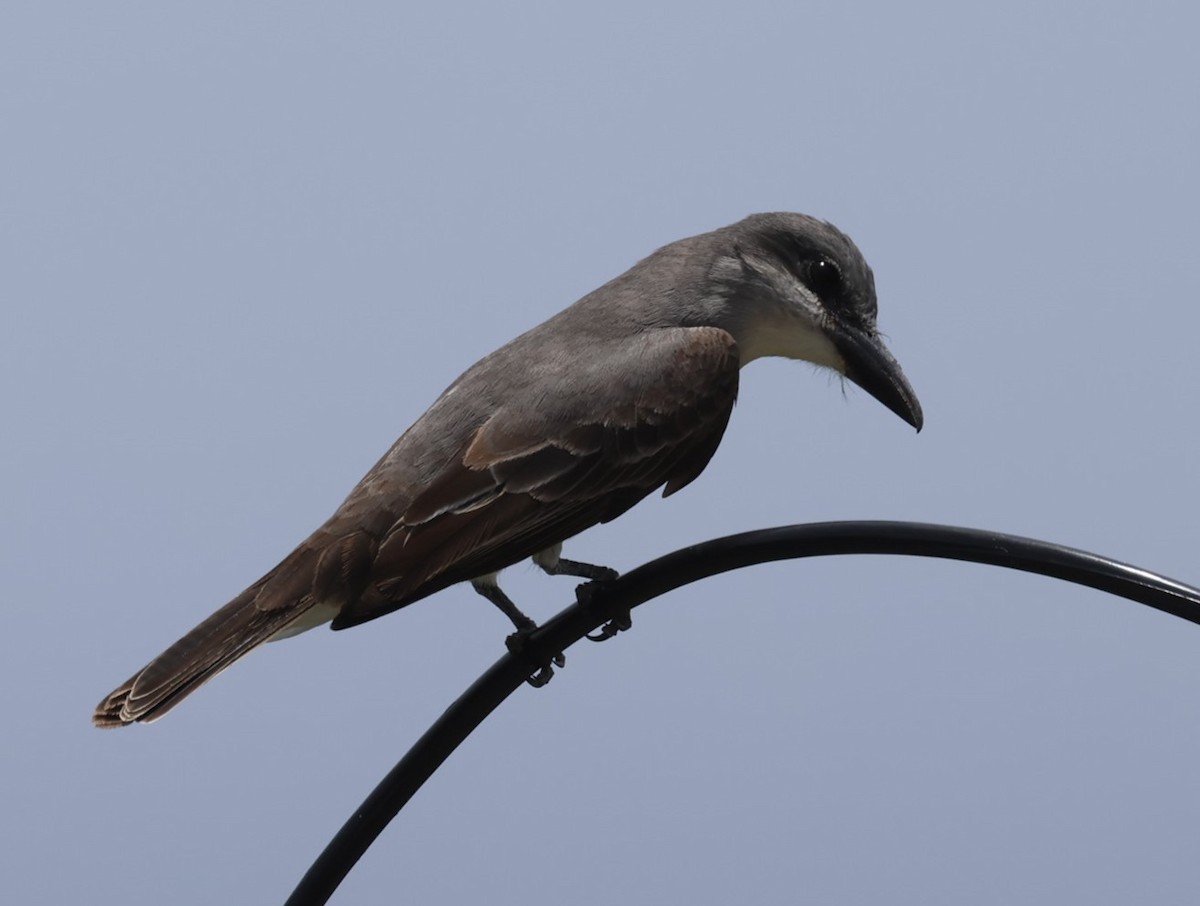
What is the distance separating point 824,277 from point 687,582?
0.75 metres

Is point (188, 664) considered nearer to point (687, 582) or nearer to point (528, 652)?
point (528, 652)

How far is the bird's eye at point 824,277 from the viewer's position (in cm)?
265

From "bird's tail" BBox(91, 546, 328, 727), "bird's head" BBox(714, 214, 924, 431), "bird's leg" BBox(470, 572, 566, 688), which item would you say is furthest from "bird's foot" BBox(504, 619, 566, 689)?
"bird's head" BBox(714, 214, 924, 431)

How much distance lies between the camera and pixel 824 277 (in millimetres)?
2660

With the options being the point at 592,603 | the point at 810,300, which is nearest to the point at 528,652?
the point at 592,603

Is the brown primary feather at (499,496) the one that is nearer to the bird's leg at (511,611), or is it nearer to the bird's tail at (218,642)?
the bird's tail at (218,642)

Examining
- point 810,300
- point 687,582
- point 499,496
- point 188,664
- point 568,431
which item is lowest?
point 188,664

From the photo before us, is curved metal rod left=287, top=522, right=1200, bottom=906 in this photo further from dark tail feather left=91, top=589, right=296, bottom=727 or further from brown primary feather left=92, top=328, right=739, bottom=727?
dark tail feather left=91, top=589, right=296, bottom=727

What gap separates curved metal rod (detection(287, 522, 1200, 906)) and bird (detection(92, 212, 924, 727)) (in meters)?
0.17

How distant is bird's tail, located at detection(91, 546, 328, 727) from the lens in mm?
2150

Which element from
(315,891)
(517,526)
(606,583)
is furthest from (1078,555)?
(315,891)

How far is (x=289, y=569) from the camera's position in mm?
2303

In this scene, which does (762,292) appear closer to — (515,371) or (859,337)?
(859,337)

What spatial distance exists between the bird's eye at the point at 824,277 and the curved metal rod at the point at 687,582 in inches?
27.2
